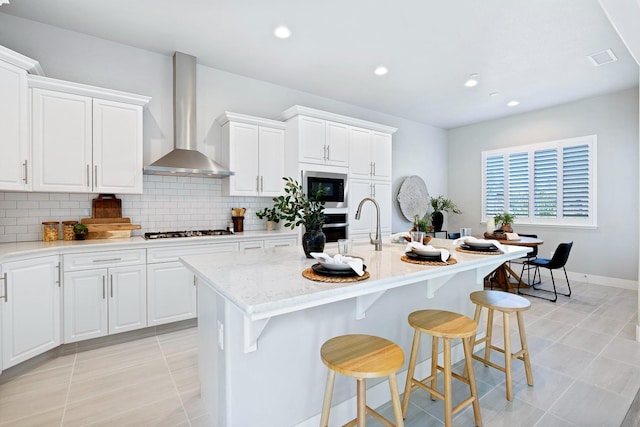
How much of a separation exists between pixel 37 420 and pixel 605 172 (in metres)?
6.96

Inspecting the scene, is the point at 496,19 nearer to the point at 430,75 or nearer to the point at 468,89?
the point at 430,75

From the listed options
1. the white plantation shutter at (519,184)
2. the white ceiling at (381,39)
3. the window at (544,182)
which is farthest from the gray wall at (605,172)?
the white ceiling at (381,39)

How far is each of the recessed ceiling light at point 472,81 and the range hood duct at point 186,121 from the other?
10.9 feet

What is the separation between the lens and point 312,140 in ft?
13.6

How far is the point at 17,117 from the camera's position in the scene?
8.38 ft

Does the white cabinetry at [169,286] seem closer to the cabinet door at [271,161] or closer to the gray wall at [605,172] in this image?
the cabinet door at [271,161]

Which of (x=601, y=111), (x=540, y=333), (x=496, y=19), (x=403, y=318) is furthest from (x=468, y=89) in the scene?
(x=403, y=318)

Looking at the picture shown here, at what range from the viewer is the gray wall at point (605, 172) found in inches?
182

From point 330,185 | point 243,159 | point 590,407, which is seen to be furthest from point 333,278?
point 330,185

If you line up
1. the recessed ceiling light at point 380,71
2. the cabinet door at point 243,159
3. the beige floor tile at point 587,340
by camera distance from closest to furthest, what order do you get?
the beige floor tile at point 587,340
the cabinet door at point 243,159
the recessed ceiling light at point 380,71

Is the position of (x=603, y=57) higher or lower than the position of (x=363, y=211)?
higher

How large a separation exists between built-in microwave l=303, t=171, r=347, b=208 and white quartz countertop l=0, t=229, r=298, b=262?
0.95 metres

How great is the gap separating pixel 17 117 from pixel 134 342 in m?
2.16

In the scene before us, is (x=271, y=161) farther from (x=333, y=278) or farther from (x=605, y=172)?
(x=605, y=172)
